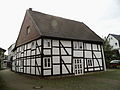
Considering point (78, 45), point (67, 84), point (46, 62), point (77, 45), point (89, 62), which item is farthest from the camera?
point (89, 62)

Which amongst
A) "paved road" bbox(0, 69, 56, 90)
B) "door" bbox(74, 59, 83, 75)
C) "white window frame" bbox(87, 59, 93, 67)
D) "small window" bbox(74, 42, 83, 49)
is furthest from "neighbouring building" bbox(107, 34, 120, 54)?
"paved road" bbox(0, 69, 56, 90)

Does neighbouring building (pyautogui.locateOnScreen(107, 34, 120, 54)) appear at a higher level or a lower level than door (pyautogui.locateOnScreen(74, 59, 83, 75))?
higher

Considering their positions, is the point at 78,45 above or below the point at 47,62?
above

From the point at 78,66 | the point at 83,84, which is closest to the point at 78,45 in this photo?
the point at 78,66

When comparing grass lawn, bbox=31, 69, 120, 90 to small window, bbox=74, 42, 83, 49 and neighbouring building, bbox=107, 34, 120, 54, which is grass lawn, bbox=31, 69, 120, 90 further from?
neighbouring building, bbox=107, 34, 120, 54

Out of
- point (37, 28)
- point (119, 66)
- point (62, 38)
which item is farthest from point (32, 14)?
point (119, 66)

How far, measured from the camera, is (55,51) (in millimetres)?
14938

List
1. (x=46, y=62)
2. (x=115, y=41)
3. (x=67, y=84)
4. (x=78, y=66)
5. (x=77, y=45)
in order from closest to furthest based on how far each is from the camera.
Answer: (x=67, y=84), (x=46, y=62), (x=78, y=66), (x=77, y=45), (x=115, y=41)

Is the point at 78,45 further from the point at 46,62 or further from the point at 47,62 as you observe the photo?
the point at 46,62

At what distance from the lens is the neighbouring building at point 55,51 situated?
47.3ft

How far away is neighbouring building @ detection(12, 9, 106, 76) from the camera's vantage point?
47.3 feet

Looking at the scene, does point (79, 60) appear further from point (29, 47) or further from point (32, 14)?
point (32, 14)

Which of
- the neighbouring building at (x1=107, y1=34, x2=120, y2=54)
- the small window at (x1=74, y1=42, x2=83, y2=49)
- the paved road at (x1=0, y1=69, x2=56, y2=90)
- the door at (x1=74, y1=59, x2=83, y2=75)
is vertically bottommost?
the paved road at (x1=0, y1=69, x2=56, y2=90)

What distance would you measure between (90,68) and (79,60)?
2.41m
